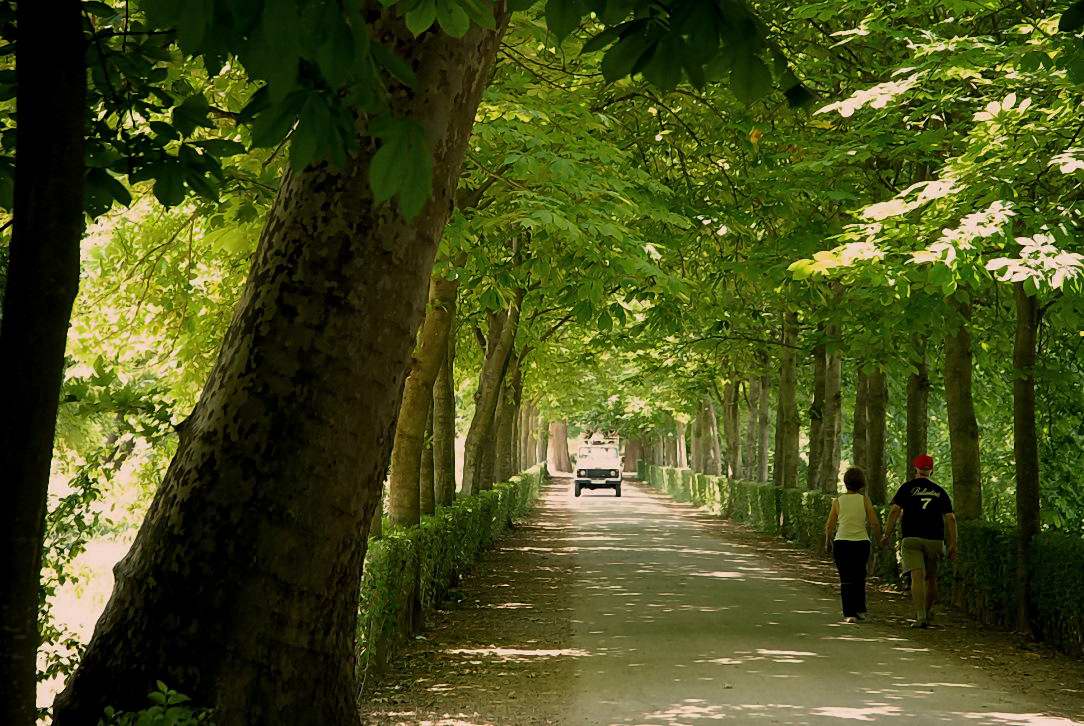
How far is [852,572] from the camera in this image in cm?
1391

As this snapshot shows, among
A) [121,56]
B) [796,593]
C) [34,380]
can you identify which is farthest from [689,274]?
[34,380]

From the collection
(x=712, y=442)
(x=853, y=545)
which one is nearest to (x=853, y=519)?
(x=853, y=545)

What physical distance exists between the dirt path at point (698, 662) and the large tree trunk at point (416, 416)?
59.1 inches

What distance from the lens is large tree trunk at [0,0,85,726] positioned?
241 centimetres

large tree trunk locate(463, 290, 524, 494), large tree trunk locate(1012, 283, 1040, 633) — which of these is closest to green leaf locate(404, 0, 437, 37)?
large tree trunk locate(1012, 283, 1040, 633)

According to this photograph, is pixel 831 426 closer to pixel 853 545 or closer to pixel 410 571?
pixel 853 545

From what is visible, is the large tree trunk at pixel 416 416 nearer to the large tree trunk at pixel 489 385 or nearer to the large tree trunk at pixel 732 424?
the large tree trunk at pixel 489 385

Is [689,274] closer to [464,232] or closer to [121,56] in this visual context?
[464,232]

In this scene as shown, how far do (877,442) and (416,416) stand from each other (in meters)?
9.53

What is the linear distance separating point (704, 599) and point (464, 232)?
6942 millimetres

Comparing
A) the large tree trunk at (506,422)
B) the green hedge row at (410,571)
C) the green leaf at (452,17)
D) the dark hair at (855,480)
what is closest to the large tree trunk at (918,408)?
the dark hair at (855,480)

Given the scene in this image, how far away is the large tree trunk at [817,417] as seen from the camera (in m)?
24.2

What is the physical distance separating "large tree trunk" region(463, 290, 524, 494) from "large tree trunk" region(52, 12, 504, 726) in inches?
692

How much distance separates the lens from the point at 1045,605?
11984mm
